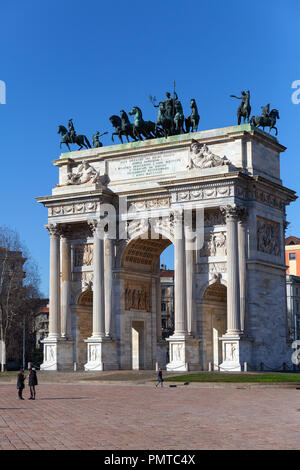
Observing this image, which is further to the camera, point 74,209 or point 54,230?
point 54,230

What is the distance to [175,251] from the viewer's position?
5325 centimetres

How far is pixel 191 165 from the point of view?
5347 centimetres

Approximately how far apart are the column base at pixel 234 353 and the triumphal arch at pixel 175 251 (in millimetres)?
63

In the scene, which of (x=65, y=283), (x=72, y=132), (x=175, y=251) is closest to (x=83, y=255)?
(x=65, y=283)

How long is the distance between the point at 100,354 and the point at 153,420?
3251 centimetres

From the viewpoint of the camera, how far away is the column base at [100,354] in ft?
179

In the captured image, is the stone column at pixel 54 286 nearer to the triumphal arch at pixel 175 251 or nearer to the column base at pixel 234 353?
the triumphal arch at pixel 175 251

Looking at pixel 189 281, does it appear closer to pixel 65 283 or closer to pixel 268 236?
→ pixel 268 236

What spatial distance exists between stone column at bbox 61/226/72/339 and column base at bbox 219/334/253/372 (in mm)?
12713

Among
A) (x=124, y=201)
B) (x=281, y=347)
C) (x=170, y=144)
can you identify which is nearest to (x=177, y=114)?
(x=170, y=144)

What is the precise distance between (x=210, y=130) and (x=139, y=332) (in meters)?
15.2

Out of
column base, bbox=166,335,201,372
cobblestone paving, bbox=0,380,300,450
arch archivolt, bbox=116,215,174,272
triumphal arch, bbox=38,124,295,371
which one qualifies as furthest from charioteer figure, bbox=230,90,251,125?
cobblestone paving, bbox=0,380,300,450

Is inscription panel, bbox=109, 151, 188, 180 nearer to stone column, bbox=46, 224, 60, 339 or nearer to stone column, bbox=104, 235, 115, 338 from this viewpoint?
stone column, bbox=104, 235, 115, 338

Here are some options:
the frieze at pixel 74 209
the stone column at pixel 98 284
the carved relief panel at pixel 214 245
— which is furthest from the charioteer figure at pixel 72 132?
the carved relief panel at pixel 214 245
